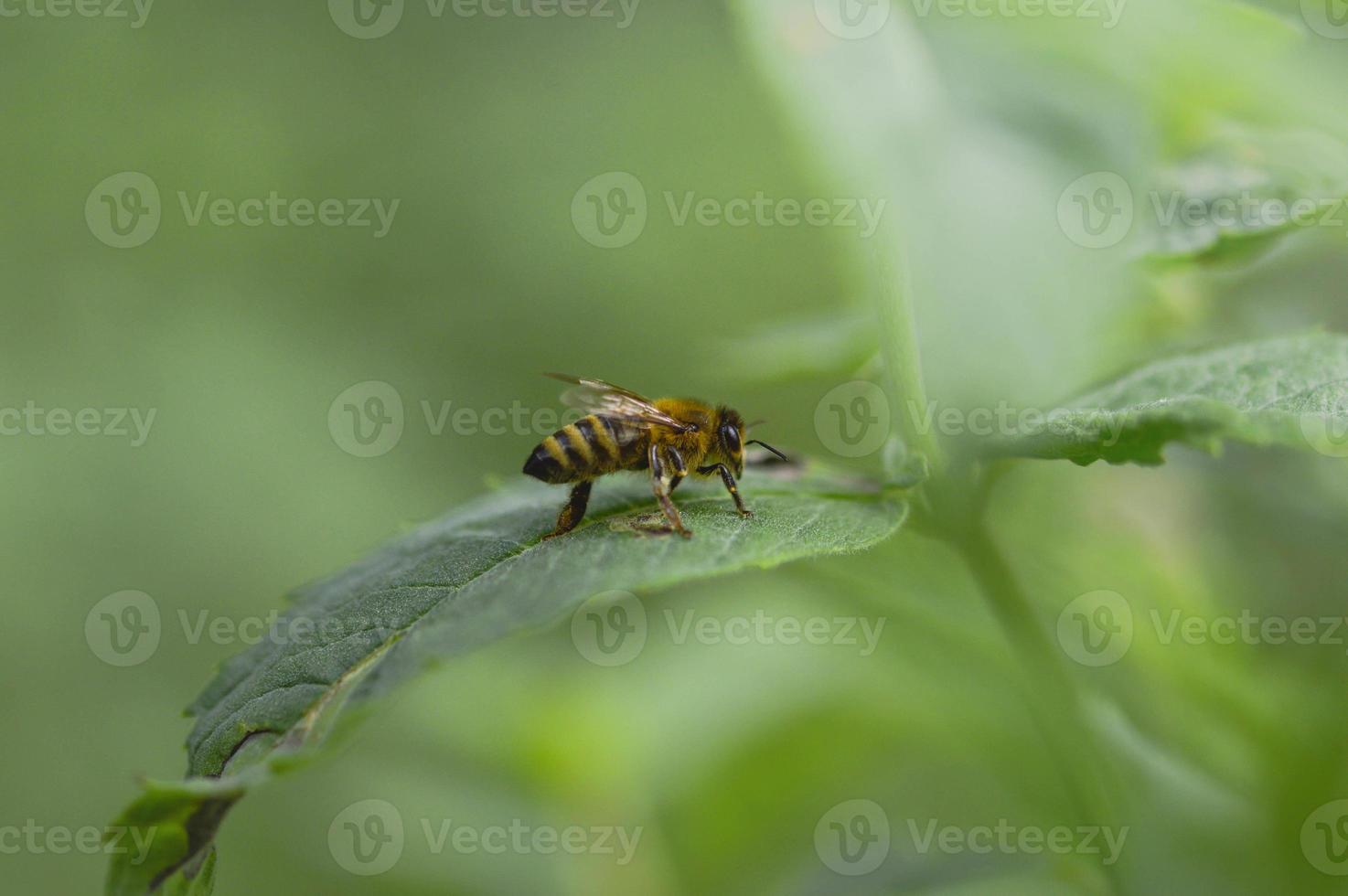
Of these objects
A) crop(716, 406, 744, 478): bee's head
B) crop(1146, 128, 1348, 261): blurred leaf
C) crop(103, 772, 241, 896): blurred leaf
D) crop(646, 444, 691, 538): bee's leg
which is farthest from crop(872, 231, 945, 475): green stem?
crop(103, 772, 241, 896): blurred leaf

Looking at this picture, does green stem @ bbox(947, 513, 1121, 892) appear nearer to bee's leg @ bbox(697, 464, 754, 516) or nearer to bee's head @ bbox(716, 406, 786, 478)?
bee's leg @ bbox(697, 464, 754, 516)

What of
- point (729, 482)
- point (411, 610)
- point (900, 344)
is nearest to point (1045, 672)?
point (900, 344)

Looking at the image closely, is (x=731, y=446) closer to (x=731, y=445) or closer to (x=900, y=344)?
(x=731, y=445)

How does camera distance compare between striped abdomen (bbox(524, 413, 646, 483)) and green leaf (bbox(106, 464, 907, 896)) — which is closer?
green leaf (bbox(106, 464, 907, 896))

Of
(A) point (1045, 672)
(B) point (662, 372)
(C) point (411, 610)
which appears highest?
(C) point (411, 610)

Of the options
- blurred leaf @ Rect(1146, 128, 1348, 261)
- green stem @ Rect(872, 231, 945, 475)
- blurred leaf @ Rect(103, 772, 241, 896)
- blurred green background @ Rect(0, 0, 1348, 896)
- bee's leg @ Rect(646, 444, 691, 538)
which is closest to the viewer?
blurred leaf @ Rect(103, 772, 241, 896)
